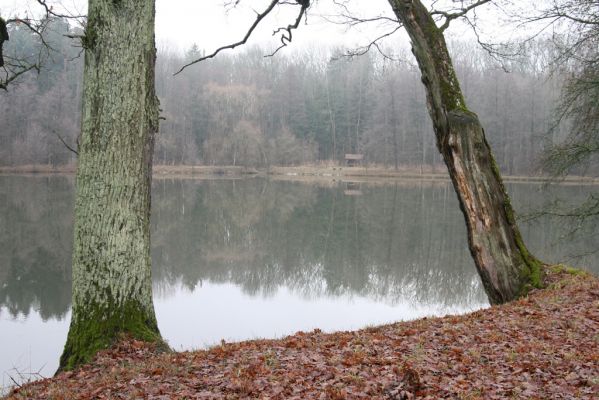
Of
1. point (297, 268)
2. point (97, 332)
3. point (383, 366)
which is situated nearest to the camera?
point (383, 366)

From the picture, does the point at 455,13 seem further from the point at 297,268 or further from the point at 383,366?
the point at 297,268

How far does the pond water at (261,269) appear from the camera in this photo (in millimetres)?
10711

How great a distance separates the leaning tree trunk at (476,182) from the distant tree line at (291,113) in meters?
46.0

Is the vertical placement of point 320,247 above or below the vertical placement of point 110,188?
below

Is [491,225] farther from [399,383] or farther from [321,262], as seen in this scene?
[321,262]

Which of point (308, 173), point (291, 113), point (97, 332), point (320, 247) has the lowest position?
point (320, 247)

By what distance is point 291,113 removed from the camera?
73875 millimetres

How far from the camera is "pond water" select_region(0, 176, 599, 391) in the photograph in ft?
35.1

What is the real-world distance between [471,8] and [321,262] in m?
10.4

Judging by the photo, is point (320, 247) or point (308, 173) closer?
point (320, 247)

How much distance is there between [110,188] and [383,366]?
120 inches

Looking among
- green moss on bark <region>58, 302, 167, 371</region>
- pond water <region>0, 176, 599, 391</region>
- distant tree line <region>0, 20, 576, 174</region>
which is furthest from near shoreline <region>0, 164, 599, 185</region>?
green moss on bark <region>58, 302, 167, 371</region>

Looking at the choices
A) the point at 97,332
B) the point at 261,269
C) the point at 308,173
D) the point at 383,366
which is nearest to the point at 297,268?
the point at 261,269

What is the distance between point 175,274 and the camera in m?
15.1
